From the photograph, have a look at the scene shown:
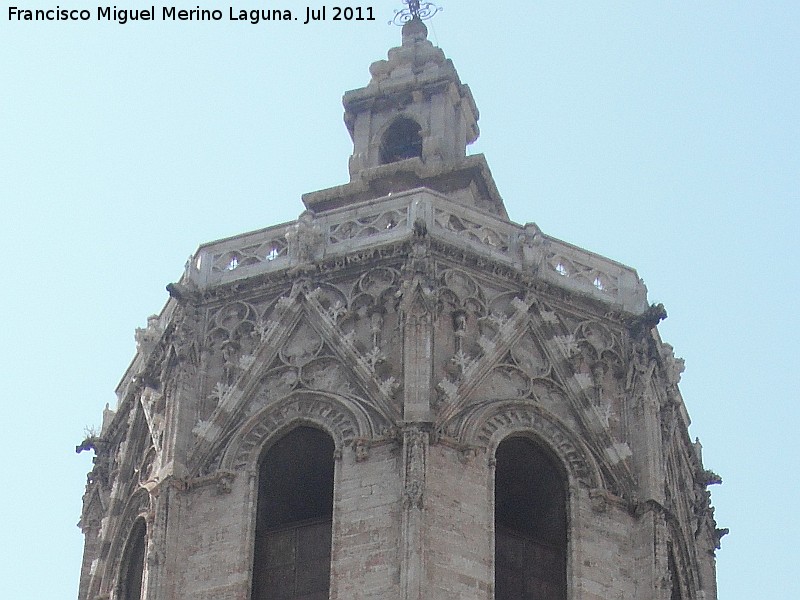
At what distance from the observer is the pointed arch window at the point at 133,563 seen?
125 ft

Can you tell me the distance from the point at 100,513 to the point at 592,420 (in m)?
8.31

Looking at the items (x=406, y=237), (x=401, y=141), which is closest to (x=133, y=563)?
(x=406, y=237)

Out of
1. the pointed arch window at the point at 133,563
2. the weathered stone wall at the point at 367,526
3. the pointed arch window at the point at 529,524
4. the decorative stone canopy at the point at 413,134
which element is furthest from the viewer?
the decorative stone canopy at the point at 413,134

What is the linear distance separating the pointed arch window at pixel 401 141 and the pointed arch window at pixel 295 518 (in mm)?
9380

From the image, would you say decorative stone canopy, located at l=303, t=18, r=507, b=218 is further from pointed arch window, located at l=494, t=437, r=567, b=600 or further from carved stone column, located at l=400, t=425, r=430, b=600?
carved stone column, located at l=400, t=425, r=430, b=600

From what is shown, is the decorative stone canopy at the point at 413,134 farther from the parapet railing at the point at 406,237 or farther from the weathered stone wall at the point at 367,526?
the weathered stone wall at the point at 367,526

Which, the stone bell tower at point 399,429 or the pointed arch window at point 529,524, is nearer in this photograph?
the stone bell tower at point 399,429

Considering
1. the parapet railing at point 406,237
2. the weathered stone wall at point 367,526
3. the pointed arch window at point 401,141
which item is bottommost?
the weathered stone wall at point 367,526

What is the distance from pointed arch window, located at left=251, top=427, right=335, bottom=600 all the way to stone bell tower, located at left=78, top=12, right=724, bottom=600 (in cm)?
4

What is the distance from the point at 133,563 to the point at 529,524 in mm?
6260

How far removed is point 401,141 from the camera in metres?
46.2

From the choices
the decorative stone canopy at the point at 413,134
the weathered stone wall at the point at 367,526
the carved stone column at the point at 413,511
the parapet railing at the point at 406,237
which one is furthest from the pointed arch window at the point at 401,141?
the carved stone column at the point at 413,511

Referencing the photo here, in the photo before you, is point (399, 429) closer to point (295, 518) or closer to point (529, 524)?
point (295, 518)

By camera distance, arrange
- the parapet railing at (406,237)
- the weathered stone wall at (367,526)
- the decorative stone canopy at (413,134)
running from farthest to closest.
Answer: the decorative stone canopy at (413,134) < the parapet railing at (406,237) < the weathered stone wall at (367,526)
